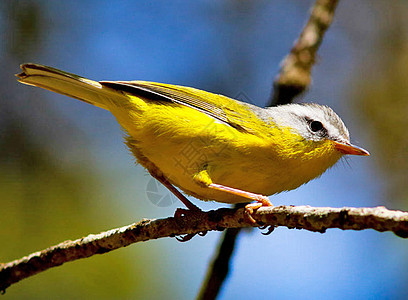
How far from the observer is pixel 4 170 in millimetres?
4559

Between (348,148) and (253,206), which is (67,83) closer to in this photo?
(253,206)

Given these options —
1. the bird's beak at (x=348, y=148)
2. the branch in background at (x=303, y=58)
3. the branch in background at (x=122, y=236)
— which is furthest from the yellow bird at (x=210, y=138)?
the branch in background at (x=122, y=236)

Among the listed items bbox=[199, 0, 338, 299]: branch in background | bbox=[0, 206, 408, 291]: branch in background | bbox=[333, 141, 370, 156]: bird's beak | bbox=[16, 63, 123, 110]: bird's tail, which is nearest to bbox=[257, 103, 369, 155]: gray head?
bbox=[333, 141, 370, 156]: bird's beak

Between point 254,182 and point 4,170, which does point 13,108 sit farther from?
point 254,182

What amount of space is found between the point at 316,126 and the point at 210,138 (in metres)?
1.09

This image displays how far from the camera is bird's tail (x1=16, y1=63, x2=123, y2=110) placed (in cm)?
364

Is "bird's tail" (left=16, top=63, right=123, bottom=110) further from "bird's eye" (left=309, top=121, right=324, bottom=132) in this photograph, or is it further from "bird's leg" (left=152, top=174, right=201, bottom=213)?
"bird's eye" (left=309, top=121, right=324, bottom=132)

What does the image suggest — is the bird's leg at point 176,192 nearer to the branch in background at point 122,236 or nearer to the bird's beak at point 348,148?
the branch in background at point 122,236

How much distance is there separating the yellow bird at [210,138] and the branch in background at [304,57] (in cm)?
29

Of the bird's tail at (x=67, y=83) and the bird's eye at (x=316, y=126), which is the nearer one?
the bird's tail at (x=67, y=83)

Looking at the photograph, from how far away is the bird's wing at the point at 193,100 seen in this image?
3.74m

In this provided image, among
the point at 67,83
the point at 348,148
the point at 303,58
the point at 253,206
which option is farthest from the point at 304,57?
the point at 67,83

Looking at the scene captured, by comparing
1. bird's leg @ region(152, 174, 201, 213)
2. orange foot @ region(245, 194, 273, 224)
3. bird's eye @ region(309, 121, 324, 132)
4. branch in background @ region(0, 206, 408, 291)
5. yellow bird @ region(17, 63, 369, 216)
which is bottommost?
branch in background @ region(0, 206, 408, 291)

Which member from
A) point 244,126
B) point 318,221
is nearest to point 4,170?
point 244,126
